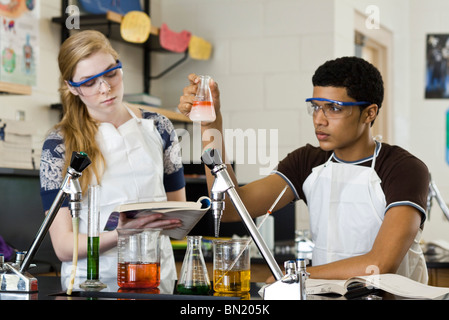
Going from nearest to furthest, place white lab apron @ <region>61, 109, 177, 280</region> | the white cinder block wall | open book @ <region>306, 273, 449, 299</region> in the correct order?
open book @ <region>306, 273, 449, 299</region>
white lab apron @ <region>61, 109, 177, 280</region>
the white cinder block wall

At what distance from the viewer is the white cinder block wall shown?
1958 millimetres

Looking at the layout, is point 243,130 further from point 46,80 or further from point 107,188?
point 46,80

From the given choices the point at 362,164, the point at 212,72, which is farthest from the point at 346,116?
the point at 212,72

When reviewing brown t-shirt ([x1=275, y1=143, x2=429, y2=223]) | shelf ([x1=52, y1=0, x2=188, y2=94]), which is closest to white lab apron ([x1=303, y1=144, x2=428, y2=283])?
brown t-shirt ([x1=275, y1=143, x2=429, y2=223])

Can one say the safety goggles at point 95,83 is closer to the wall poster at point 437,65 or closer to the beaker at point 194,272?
the beaker at point 194,272

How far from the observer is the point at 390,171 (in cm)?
162

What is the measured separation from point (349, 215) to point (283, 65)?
605mm

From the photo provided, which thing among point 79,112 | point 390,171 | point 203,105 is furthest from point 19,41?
point 390,171

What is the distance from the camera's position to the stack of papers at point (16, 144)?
2598 millimetres

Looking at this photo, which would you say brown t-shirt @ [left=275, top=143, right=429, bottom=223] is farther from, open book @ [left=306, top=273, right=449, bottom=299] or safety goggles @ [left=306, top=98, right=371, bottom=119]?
open book @ [left=306, top=273, right=449, bottom=299]

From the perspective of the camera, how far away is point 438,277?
253cm

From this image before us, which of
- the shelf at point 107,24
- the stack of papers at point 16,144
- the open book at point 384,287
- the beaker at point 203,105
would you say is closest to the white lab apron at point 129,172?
the beaker at point 203,105

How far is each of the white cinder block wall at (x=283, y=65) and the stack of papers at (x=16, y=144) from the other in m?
0.09

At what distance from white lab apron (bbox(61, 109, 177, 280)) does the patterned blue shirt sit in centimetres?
3
